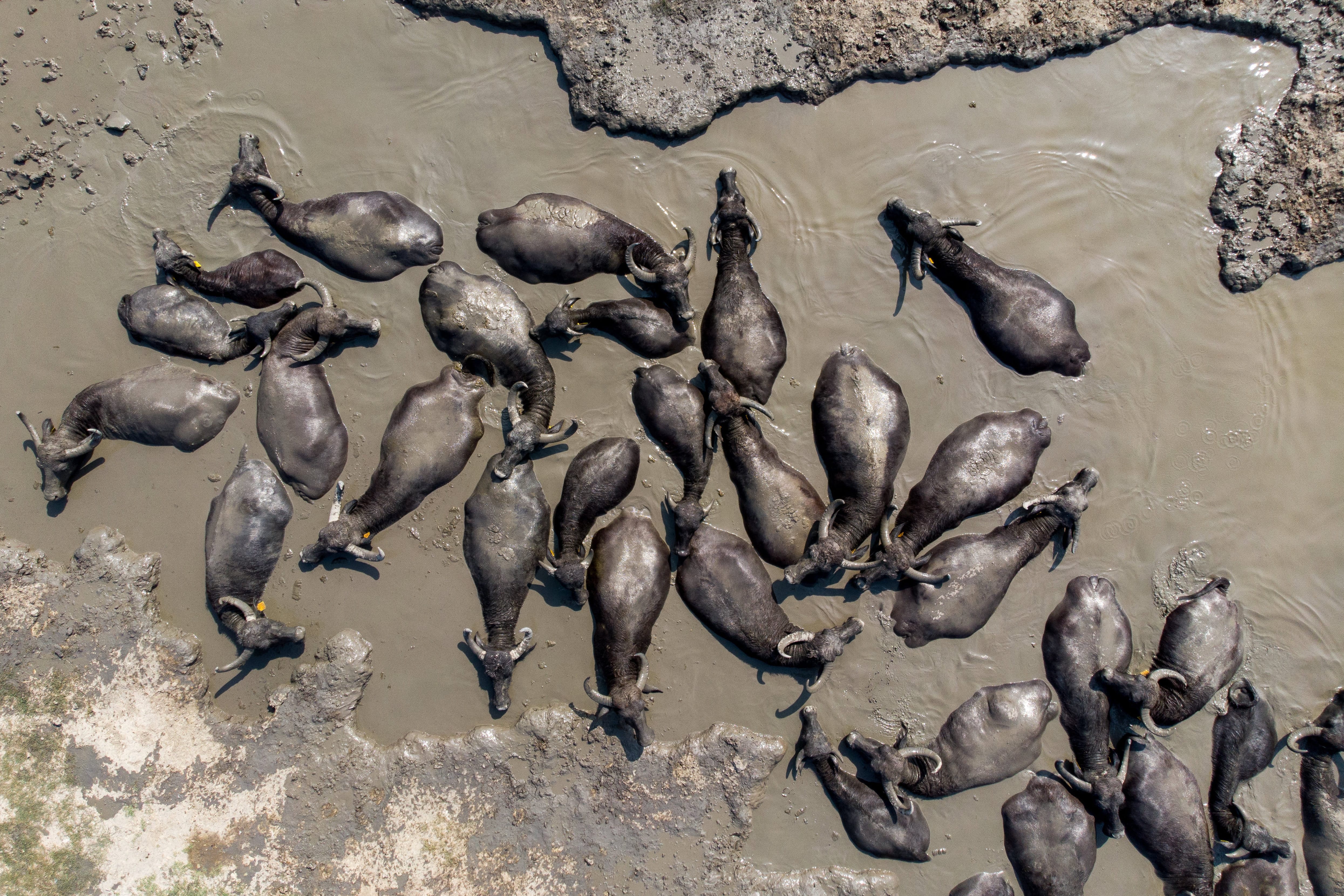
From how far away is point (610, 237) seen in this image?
8852 mm

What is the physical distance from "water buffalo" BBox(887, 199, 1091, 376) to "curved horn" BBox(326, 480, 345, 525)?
8359mm

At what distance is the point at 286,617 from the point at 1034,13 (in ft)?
43.0

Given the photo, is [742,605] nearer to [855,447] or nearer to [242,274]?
[855,447]

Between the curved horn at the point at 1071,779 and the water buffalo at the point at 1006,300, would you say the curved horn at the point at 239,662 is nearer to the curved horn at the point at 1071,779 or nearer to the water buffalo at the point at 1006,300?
the water buffalo at the point at 1006,300

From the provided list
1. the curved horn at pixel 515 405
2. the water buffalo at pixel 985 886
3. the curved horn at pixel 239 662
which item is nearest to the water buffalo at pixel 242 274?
the curved horn at pixel 515 405

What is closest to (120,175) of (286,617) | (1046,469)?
(286,617)

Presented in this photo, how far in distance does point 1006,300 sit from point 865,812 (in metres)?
7.01

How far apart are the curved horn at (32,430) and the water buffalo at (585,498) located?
274 inches

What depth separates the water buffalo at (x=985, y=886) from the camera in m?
8.47

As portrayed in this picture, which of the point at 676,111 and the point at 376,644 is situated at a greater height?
the point at 676,111

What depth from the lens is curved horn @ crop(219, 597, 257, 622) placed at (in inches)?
337

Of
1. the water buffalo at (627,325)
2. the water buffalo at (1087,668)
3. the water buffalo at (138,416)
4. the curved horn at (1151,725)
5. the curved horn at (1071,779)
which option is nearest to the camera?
the curved horn at (1151,725)

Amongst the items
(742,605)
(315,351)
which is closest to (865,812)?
(742,605)

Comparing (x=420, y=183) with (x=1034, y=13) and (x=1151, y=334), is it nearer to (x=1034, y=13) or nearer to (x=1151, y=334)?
(x=1034, y=13)
